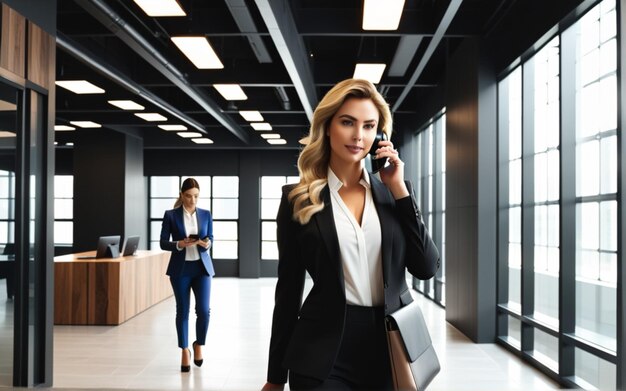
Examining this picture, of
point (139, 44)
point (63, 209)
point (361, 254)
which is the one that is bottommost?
point (63, 209)

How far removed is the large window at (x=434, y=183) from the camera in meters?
10.9

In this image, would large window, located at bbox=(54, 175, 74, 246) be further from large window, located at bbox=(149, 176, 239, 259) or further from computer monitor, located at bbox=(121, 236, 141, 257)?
computer monitor, located at bbox=(121, 236, 141, 257)

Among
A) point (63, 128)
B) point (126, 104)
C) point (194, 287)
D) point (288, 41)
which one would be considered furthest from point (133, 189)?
point (194, 287)

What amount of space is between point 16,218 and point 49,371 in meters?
1.35

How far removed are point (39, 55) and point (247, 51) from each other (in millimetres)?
4616

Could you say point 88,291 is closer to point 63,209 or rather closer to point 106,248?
point 106,248

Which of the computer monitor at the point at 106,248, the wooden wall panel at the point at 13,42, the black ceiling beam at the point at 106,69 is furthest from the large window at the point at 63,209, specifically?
the wooden wall panel at the point at 13,42

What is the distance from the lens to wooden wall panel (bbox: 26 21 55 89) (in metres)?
4.74

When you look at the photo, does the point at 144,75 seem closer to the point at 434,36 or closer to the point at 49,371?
the point at 434,36

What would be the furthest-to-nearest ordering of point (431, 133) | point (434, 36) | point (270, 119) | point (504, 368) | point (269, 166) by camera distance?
point (269, 166) → point (270, 119) → point (431, 133) → point (434, 36) → point (504, 368)

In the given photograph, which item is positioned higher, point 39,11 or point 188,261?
point 39,11

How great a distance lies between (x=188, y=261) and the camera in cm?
589

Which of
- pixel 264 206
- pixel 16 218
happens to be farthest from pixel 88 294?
pixel 264 206

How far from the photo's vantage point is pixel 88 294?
9.00 m
